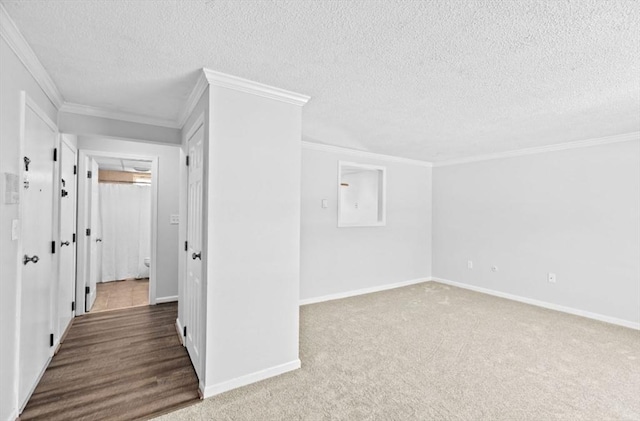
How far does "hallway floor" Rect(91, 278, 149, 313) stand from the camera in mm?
4062

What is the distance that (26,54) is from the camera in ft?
5.79

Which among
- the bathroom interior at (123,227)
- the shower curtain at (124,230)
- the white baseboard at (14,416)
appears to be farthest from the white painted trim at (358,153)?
the shower curtain at (124,230)

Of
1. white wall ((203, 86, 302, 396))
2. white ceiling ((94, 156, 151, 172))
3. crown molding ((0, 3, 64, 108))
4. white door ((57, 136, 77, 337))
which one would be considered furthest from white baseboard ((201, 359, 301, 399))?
white ceiling ((94, 156, 151, 172))

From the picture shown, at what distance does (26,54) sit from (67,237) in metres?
2.06

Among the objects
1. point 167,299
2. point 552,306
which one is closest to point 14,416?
point 167,299

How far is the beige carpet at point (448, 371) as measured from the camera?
1.98 metres

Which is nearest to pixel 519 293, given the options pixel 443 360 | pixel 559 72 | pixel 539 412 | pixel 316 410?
pixel 443 360

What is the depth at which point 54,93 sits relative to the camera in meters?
2.38

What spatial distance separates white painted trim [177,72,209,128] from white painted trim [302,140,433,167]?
159 cm

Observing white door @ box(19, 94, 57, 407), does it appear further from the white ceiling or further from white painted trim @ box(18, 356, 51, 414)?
the white ceiling

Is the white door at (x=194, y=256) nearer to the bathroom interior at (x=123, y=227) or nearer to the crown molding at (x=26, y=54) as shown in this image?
the crown molding at (x=26, y=54)

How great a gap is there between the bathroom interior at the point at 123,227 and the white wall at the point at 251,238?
3.72 meters

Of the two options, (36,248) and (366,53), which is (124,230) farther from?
(366,53)

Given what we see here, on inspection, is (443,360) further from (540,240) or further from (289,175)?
(540,240)
